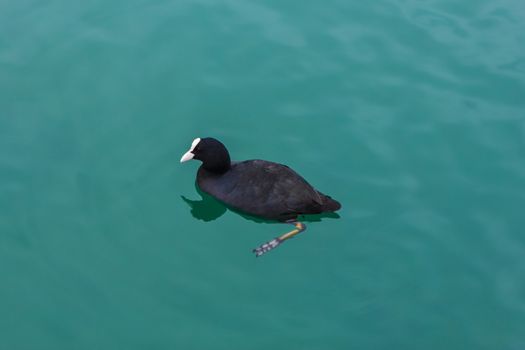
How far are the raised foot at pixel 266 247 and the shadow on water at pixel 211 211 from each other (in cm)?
41

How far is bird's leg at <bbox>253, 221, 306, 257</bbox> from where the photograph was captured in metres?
8.98

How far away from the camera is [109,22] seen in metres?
12.4

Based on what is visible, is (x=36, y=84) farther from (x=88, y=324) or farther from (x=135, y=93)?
(x=88, y=324)

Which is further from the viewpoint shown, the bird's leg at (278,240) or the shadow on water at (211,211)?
the shadow on water at (211,211)

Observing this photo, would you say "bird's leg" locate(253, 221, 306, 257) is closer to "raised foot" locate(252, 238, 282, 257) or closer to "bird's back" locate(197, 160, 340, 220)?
"raised foot" locate(252, 238, 282, 257)

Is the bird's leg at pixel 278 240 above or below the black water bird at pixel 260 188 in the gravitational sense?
below

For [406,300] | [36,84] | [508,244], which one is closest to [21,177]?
[36,84]

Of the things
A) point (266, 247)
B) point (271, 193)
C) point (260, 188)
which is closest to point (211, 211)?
point (260, 188)

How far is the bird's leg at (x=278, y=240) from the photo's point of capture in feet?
29.5

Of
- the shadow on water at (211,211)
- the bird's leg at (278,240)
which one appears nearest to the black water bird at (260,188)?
the bird's leg at (278,240)

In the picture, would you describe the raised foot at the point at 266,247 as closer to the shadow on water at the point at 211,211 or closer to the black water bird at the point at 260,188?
the black water bird at the point at 260,188

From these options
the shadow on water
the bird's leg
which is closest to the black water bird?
the bird's leg

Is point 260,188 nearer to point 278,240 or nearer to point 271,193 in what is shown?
point 271,193

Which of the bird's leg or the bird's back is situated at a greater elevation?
the bird's back
